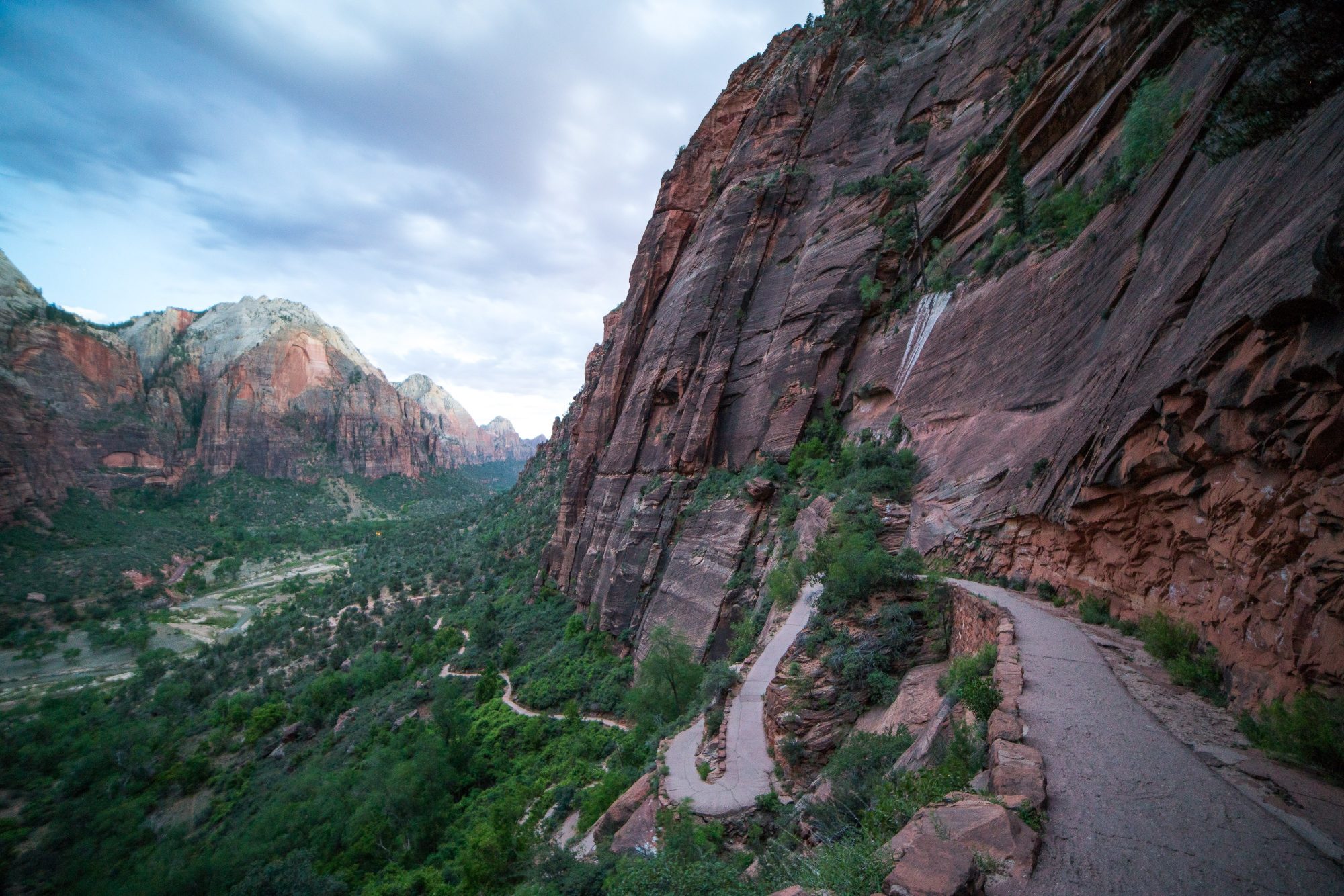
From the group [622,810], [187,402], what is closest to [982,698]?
[622,810]

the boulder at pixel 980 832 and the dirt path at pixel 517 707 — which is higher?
the boulder at pixel 980 832

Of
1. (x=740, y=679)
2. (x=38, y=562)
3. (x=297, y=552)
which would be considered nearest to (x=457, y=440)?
(x=297, y=552)

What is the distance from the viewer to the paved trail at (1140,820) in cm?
296

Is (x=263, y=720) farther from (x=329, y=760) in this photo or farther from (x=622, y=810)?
(x=622, y=810)

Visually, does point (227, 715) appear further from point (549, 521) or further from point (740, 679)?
point (740, 679)

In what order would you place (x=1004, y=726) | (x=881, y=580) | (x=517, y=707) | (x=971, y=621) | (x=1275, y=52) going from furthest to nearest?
1. (x=517, y=707)
2. (x=881, y=580)
3. (x=971, y=621)
4. (x=1275, y=52)
5. (x=1004, y=726)

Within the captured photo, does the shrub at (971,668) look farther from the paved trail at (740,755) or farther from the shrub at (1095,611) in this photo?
the paved trail at (740,755)

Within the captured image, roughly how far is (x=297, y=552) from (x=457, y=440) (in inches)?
4867

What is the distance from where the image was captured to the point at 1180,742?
4.46 metres

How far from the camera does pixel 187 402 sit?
91.1 m

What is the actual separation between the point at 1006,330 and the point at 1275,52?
29.4 feet

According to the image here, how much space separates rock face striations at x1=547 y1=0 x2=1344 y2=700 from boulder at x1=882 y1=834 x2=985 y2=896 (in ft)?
12.9

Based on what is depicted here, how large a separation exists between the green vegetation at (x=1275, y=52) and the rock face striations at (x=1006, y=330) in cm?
35

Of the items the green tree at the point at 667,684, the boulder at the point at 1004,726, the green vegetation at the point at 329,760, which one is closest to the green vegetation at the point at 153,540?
the green vegetation at the point at 329,760
